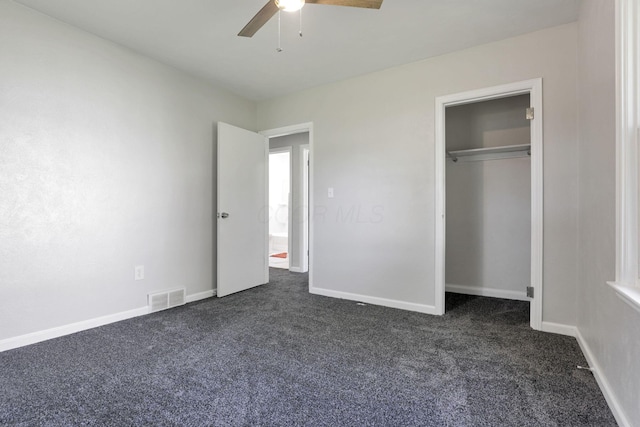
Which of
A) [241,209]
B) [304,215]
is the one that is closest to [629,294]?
[241,209]

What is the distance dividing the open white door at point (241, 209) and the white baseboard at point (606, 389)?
10.2 ft

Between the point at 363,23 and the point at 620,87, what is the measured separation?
1636mm

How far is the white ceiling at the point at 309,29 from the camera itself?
2127 mm

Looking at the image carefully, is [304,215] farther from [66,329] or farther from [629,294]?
[629,294]

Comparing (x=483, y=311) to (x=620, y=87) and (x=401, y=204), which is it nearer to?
(x=401, y=204)

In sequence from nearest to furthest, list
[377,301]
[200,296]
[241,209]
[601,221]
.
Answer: [601,221]
[377,301]
[200,296]
[241,209]

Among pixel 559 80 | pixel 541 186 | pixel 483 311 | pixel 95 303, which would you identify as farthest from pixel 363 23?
pixel 95 303

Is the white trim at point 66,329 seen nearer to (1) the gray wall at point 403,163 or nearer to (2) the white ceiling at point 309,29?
(1) the gray wall at point 403,163

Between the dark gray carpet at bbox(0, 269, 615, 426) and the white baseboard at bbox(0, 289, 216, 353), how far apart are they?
0.28 feet

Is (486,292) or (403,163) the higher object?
(403,163)

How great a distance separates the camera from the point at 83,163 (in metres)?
2.42

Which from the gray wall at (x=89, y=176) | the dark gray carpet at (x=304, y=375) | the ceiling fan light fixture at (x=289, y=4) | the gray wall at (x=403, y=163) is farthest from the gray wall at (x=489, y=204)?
the gray wall at (x=89, y=176)

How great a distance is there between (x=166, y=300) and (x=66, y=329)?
2.54 ft

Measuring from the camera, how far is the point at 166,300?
2959 mm
